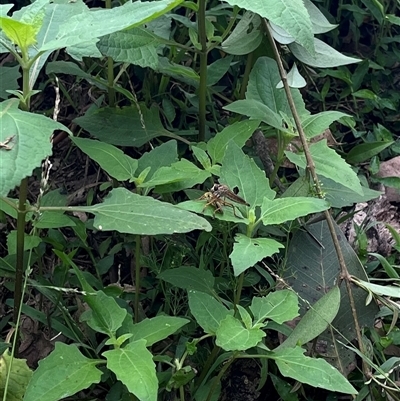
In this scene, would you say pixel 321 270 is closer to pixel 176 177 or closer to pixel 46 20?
pixel 176 177

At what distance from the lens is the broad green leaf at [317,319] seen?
1.11m

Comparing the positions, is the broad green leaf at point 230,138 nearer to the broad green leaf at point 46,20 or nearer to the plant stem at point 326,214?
the plant stem at point 326,214

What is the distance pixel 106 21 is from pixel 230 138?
1.46 ft

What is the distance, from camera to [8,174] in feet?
2.85

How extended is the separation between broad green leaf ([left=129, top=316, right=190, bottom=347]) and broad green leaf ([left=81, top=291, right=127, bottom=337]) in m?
0.04

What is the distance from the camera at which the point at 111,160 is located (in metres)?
1.25

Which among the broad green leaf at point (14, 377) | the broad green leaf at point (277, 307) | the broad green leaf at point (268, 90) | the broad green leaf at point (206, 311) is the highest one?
the broad green leaf at point (268, 90)

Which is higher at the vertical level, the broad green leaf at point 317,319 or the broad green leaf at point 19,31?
the broad green leaf at point 19,31

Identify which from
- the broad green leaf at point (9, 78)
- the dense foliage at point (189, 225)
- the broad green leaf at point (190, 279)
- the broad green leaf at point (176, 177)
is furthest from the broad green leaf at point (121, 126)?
the broad green leaf at point (190, 279)

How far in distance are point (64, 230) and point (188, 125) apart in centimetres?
49

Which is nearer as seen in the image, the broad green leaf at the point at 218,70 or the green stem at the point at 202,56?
the green stem at the point at 202,56

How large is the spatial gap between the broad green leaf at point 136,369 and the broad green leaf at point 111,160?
1.20 ft

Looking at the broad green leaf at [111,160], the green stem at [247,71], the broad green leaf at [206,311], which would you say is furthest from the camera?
the green stem at [247,71]

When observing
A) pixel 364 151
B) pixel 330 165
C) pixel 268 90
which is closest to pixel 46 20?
pixel 268 90
